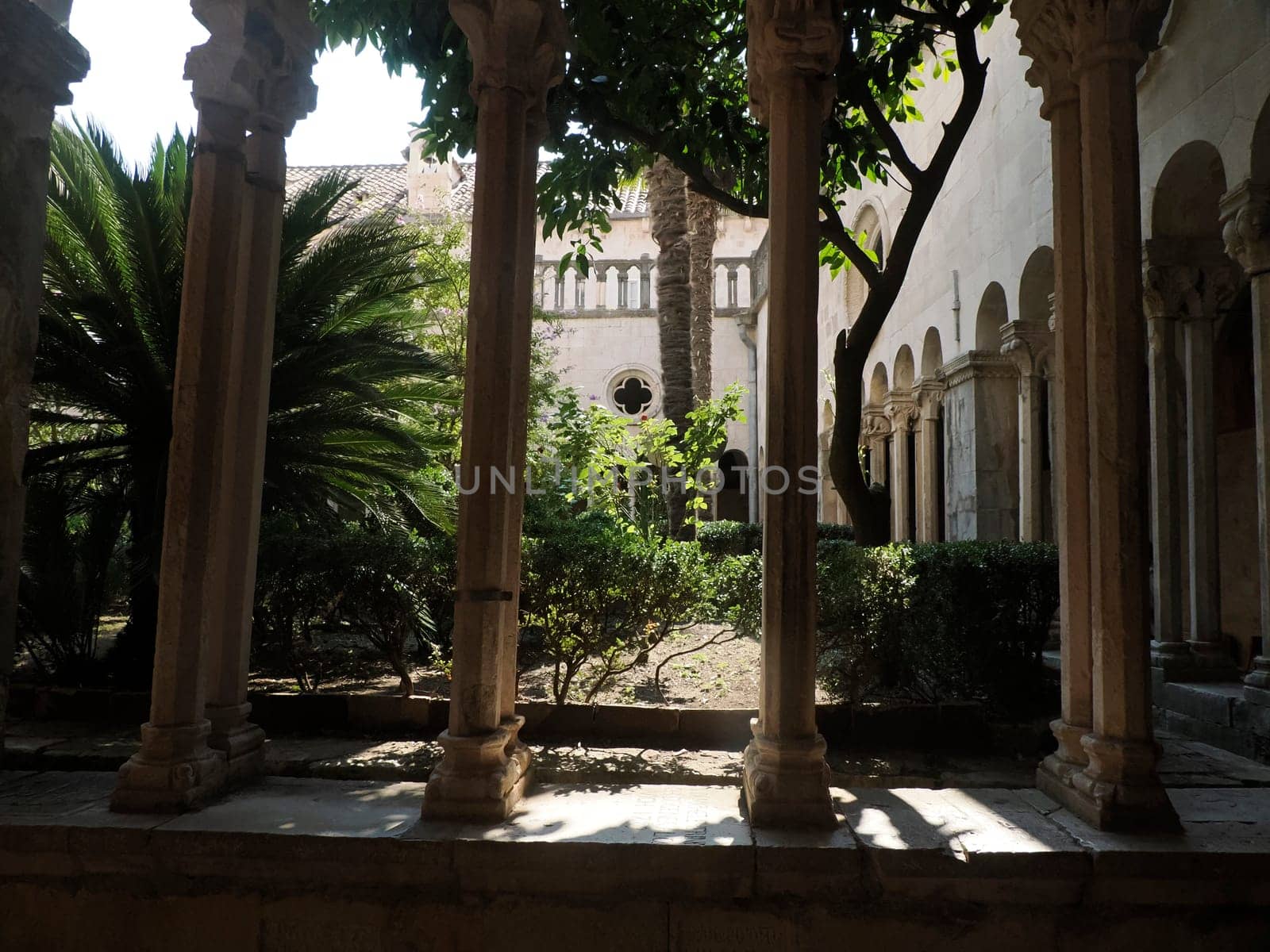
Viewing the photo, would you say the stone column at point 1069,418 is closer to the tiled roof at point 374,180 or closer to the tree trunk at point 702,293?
the tree trunk at point 702,293

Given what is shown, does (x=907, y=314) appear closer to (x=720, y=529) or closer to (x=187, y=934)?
(x=720, y=529)

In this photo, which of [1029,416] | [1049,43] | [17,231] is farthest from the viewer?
[1029,416]

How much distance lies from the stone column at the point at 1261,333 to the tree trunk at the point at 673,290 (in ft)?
20.9

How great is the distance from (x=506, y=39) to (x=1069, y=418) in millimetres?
2493

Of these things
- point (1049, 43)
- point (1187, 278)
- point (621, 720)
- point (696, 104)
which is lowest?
point (621, 720)

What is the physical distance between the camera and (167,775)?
108 inches

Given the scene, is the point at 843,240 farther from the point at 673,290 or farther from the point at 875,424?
the point at 875,424

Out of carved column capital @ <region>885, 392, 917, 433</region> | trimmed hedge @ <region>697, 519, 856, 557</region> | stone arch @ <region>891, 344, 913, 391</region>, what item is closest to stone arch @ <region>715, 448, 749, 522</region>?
trimmed hedge @ <region>697, 519, 856, 557</region>

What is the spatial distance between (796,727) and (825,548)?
3425 millimetres

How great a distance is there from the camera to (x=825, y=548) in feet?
19.9

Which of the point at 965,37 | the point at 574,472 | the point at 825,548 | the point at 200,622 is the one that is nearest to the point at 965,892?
the point at 200,622

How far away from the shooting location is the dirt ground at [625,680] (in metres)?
5.66

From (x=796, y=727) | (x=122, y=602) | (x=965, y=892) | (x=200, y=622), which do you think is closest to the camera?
(x=965, y=892)

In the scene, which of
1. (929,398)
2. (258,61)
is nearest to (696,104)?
(258,61)
